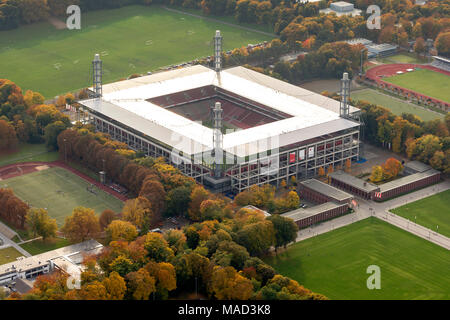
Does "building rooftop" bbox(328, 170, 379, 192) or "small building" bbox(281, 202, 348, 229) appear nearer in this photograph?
"small building" bbox(281, 202, 348, 229)

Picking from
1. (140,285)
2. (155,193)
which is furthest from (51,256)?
(155,193)

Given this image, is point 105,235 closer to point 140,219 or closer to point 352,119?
point 140,219

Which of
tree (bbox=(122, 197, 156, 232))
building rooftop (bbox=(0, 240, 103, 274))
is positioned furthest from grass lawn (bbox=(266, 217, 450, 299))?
building rooftop (bbox=(0, 240, 103, 274))

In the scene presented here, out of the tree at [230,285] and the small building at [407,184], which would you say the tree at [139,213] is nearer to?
the tree at [230,285]

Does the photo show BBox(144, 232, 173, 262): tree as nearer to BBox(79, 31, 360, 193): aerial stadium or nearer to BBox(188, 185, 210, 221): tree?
BBox(188, 185, 210, 221): tree

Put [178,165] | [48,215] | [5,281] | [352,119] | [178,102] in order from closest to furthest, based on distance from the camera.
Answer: [5,281]
[48,215]
[178,165]
[352,119]
[178,102]

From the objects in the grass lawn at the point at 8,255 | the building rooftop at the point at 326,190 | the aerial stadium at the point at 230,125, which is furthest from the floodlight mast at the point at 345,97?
the grass lawn at the point at 8,255

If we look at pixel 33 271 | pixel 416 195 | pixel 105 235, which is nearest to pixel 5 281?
pixel 33 271
